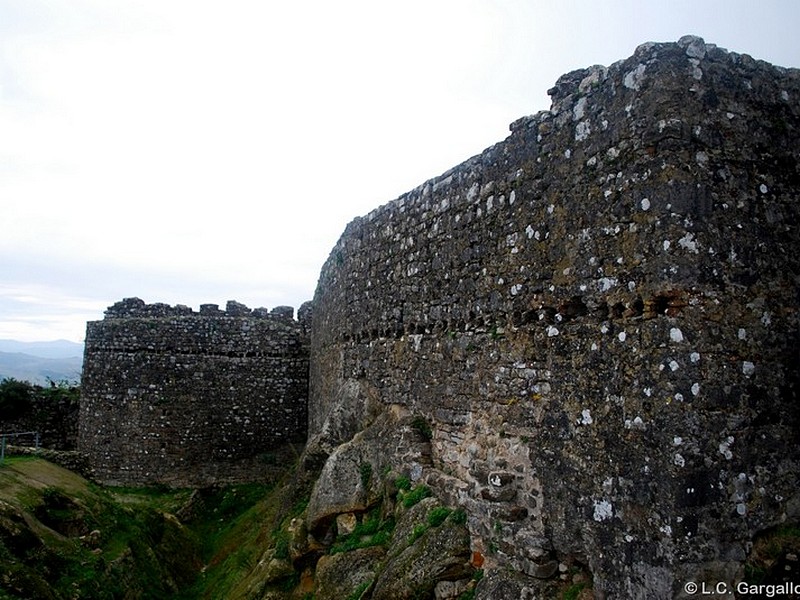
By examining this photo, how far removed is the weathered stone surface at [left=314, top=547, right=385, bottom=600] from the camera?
7.52 m

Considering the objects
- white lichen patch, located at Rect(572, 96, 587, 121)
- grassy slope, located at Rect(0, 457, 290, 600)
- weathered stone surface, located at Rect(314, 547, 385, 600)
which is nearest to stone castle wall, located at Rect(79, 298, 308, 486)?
grassy slope, located at Rect(0, 457, 290, 600)

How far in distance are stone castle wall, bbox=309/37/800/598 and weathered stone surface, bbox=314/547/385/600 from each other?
1664 mm

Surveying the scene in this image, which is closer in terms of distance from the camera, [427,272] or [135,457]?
[427,272]

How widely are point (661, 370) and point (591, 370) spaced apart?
711 millimetres

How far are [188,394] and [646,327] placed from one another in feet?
52.6

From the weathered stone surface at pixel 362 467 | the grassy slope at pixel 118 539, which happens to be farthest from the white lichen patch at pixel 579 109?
the grassy slope at pixel 118 539

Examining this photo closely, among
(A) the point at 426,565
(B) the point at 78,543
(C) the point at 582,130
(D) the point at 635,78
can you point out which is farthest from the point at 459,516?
(B) the point at 78,543

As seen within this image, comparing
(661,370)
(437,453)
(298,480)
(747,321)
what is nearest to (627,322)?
(661,370)

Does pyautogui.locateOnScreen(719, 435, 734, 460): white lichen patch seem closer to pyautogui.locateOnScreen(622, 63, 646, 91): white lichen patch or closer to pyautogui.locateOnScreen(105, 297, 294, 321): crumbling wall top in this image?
pyautogui.locateOnScreen(622, 63, 646, 91): white lichen patch

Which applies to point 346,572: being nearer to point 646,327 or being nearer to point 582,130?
point 646,327

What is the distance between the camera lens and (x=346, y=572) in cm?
779

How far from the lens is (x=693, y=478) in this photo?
173 inches

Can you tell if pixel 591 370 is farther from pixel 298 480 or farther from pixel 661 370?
pixel 298 480

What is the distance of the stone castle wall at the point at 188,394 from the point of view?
1797 centimetres
